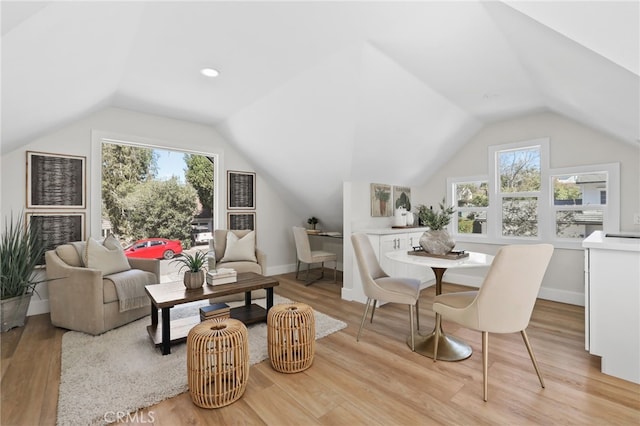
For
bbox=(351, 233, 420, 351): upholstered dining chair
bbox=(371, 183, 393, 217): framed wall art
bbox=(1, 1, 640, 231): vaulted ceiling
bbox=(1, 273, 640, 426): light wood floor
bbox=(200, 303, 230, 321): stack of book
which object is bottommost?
bbox=(1, 273, 640, 426): light wood floor

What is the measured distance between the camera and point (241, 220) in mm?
4875

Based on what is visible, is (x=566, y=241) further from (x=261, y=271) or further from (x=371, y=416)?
(x=261, y=271)

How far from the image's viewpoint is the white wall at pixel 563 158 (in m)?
3.26

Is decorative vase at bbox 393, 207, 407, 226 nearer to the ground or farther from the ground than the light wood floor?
farther from the ground

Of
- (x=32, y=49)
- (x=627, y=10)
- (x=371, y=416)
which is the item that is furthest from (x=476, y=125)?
(x=32, y=49)

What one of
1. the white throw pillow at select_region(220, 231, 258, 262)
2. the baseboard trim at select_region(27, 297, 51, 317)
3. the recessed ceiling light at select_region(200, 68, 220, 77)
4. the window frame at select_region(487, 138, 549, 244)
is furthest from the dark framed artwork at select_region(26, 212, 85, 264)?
the window frame at select_region(487, 138, 549, 244)

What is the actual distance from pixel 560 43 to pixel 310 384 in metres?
2.65

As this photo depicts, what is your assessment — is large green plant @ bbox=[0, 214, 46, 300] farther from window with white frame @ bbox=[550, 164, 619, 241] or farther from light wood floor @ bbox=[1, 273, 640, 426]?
window with white frame @ bbox=[550, 164, 619, 241]

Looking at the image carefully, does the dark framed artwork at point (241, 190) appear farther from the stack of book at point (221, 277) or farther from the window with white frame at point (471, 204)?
the window with white frame at point (471, 204)

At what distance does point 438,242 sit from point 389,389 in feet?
4.08

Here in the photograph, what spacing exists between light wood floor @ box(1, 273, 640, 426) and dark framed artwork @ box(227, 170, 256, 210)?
8.81ft

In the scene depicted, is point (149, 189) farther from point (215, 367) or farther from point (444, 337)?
point (444, 337)

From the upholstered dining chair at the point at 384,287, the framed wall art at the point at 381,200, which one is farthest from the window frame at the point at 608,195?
the upholstered dining chair at the point at 384,287

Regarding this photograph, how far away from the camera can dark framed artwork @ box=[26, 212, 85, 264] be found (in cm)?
320
